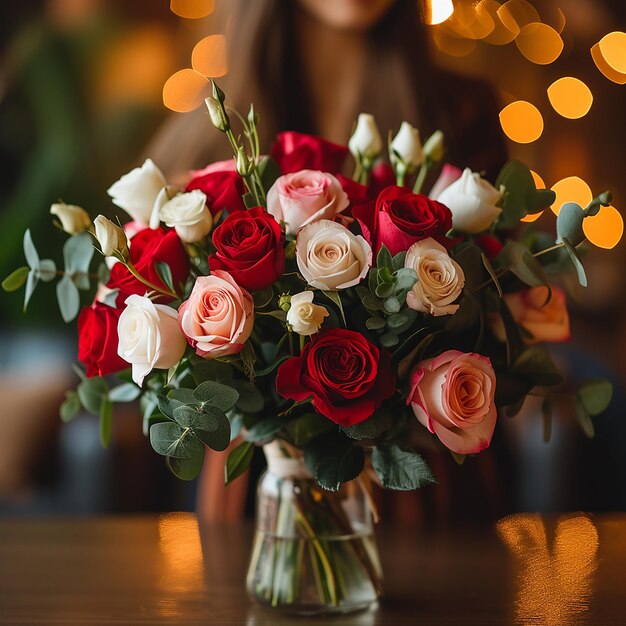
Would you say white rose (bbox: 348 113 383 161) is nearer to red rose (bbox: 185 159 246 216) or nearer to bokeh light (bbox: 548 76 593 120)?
red rose (bbox: 185 159 246 216)

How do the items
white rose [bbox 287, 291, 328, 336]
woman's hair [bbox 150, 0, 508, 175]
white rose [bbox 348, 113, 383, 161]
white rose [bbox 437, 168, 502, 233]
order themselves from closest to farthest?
white rose [bbox 287, 291, 328, 336]
white rose [bbox 437, 168, 502, 233]
white rose [bbox 348, 113, 383, 161]
woman's hair [bbox 150, 0, 508, 175]

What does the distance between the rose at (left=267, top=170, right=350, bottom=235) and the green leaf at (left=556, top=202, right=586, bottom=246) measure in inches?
6.6

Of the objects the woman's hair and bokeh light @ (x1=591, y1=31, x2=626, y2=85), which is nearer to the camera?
the woman's hair

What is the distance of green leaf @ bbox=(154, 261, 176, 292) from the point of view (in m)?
0.60

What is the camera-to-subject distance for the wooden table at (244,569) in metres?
0.65

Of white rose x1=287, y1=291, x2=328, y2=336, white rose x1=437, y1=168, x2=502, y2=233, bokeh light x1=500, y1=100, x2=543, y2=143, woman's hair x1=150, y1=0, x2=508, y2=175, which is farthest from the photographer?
bokeh light x1=500, y1=100, x2=543, y2=143

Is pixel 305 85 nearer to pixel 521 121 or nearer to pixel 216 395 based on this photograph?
pixel 521 121

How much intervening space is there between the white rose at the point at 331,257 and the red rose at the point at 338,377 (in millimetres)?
37

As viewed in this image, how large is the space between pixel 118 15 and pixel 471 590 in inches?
54.6

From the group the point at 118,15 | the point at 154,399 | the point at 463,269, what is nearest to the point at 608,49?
the point at 118,15

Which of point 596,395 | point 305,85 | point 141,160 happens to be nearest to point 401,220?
point 596,395

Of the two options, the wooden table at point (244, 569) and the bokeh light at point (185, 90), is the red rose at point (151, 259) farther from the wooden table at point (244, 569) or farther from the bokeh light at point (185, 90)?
the bokeh light at point (185, 90)

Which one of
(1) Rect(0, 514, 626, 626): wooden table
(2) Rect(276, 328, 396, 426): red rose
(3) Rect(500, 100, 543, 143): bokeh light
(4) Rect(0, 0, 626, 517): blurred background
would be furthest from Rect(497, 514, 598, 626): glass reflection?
(3) Rect(500, 100, 543, 143): bokeh light

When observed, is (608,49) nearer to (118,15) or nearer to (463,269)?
(118,15)
